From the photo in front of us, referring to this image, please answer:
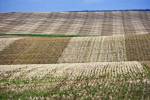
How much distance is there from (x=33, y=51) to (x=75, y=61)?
5895 mm

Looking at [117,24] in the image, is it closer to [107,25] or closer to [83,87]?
[107,25]

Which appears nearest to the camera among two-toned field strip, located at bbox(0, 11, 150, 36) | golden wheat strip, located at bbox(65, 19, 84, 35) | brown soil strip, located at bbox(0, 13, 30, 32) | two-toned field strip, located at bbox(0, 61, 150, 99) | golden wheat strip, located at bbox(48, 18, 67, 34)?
two-toned field strip, located at bbox(0, 61, 150, 99)

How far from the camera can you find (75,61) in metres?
35.7

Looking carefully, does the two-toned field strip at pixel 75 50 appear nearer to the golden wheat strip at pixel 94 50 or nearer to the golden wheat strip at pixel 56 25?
the golden wheat strip at pixel 94 50

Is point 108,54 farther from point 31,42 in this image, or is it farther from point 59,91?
point 59,91

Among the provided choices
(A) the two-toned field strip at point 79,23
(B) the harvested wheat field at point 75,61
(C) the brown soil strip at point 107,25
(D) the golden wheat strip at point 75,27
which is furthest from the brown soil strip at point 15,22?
(C) the brown soil strip at point 107,25

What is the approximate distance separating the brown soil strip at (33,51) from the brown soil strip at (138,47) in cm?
649

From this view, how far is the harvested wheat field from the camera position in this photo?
59.5 feet

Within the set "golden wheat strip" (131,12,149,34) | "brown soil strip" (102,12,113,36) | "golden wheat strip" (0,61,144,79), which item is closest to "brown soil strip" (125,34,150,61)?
"golden wheat strip" (0,61,144,79)

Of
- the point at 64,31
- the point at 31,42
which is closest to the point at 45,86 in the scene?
the point at 31,42

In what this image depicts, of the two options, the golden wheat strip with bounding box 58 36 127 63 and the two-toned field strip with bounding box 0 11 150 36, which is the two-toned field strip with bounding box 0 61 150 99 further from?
the two-toned field strip with bounding box 0 11 150 36

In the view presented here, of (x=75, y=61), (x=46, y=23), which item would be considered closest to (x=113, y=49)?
(x=75, y=61)

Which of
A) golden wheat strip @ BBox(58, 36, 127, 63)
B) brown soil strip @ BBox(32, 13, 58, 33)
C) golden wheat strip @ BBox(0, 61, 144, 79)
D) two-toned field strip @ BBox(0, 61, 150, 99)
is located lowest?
brown soil strip @ BBox(32, 13, 58, 33)

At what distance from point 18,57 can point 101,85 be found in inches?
754
